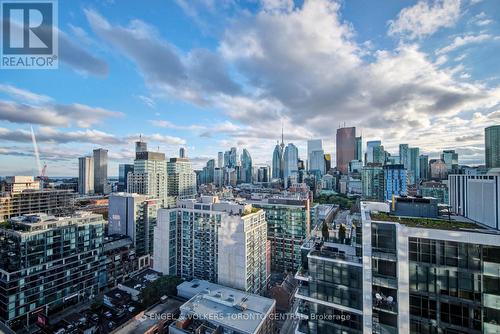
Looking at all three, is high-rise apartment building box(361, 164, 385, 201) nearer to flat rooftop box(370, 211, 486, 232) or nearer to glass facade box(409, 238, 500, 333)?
flat rooftop box(370, 211, 486, 232)

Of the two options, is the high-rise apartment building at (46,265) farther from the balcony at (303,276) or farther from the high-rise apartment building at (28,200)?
the balcony at (303,276)

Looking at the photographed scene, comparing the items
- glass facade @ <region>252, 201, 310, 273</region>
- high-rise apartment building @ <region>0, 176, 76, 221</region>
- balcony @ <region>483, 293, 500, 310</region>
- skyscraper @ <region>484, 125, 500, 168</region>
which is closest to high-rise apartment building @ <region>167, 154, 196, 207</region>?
high-rise apartment building @ <region>0, 176, 76, 221</region>

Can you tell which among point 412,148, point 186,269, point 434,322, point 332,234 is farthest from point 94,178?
point 412,148

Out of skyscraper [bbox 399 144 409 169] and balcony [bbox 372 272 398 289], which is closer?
balcony [bbox 372 272 398 289]

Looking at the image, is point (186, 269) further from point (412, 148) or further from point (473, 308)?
point (412, 148)

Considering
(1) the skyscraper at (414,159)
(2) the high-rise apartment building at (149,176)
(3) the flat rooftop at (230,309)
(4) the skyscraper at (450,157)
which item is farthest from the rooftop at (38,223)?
(4) the skyscraper at (450,157)

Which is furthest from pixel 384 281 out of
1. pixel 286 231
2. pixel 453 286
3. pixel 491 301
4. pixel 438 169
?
pixel 438 169
